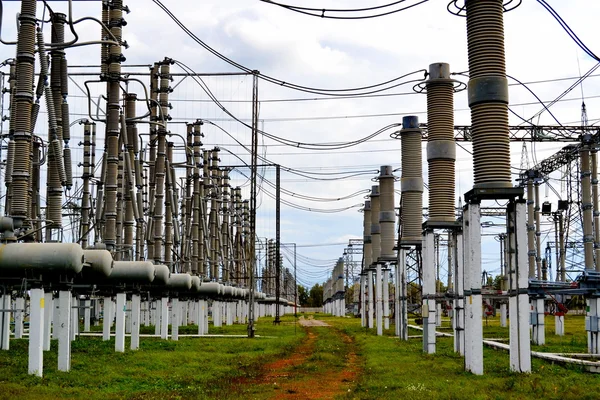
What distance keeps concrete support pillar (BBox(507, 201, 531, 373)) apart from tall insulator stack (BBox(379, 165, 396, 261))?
24702mm

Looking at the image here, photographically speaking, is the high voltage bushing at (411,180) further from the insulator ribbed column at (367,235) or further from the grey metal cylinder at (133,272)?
the insulator ribbed column at (367,235)

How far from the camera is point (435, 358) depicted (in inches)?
1037

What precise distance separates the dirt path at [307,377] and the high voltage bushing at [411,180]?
6.90 m

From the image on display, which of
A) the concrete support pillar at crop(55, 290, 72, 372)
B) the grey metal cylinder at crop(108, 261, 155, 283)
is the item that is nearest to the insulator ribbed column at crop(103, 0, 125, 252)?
the grey metal cylinder at crop(108, 261, 155, 283)

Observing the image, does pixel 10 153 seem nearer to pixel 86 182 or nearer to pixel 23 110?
pixel 23 110

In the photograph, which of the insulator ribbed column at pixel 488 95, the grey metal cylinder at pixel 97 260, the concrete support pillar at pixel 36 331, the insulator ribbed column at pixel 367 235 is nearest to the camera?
the concrete support pillar at pixel 36 331

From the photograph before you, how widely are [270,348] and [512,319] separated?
15222 mm

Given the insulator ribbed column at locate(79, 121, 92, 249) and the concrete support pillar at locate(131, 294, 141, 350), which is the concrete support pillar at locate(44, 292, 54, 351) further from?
the insulator ribbed column at locate(79, 121, 92, 249)

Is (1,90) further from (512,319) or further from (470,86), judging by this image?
(512,319)

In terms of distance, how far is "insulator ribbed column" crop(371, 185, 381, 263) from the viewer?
52.1m

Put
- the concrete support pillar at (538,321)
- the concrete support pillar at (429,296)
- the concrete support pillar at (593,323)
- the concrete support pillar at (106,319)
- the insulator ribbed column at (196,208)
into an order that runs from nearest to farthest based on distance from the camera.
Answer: the concrete support pillar at (593,323) < the concrete support pillar at (429,296) < the concrete support pillar at (106,319) < the concrete support pillar at (538,321) < the insulator ribbed column at (196,208)

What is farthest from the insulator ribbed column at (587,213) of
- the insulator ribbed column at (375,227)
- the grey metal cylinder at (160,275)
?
the grey metal cylinder at (160,275)

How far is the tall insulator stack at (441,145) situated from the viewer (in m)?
27.5

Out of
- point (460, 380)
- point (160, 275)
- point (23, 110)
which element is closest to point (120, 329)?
point (160, 275)
